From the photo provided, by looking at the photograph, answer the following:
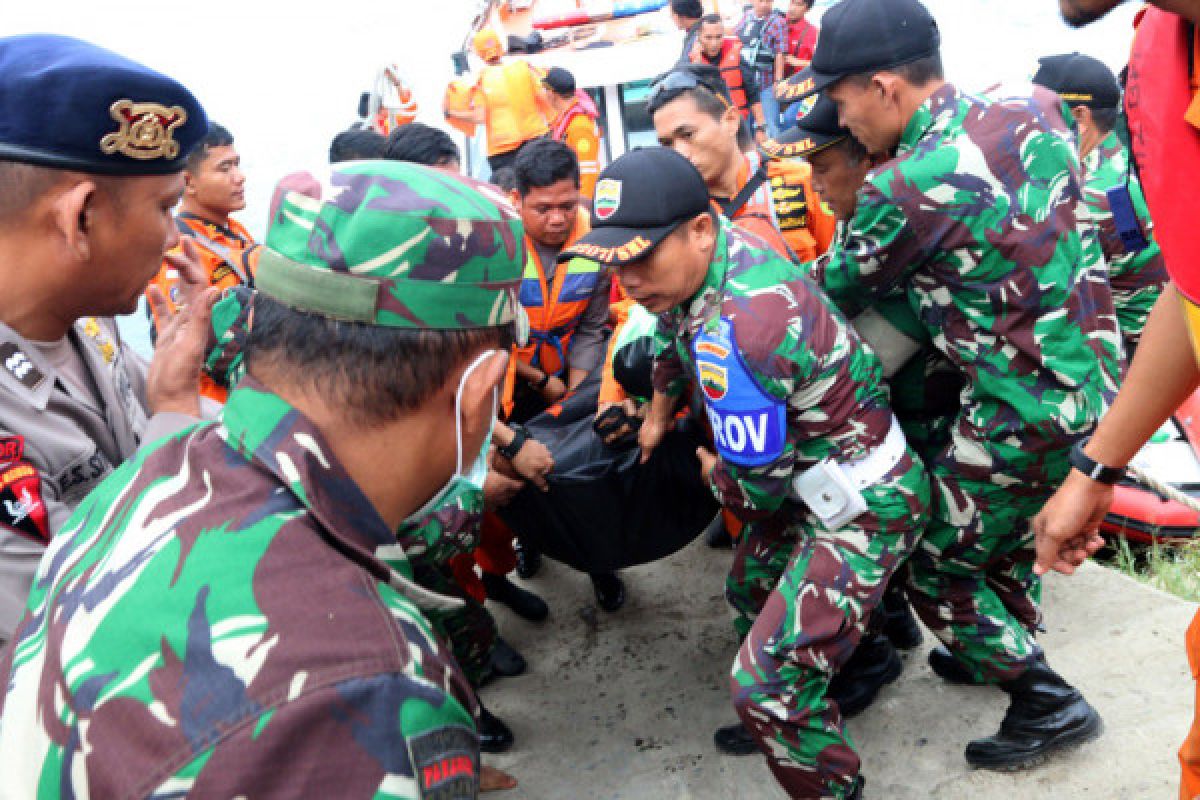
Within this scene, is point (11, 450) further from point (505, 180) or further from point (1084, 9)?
point (505, 180)

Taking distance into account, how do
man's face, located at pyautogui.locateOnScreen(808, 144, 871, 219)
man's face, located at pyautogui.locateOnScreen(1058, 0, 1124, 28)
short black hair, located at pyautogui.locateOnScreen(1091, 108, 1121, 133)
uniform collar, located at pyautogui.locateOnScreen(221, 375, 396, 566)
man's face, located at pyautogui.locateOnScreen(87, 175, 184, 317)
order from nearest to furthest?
uniform collar, located at pyautogui.locateOnScreen(221, 375, 396, 566)
man's face, located at pyautogui.locateOnScreen(1058, 0, 1124, 28)
man's face, located at pyautogui.locateOnScreen(87, 175, 184, 317)
man's face, located at pyautogui.locateOnScreen(808, 144, 871, 219)
short black hair, located at pyautogui.locateOnScreen(1091, 108, 1121, 133)

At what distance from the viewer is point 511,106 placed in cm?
695

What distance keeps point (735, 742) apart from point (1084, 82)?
360 cm

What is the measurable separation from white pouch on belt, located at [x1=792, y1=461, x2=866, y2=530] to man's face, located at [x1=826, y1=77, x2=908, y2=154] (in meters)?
1.02

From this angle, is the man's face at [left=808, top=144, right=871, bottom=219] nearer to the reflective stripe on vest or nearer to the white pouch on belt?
the white pouch on belt

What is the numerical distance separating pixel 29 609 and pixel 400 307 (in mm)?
671

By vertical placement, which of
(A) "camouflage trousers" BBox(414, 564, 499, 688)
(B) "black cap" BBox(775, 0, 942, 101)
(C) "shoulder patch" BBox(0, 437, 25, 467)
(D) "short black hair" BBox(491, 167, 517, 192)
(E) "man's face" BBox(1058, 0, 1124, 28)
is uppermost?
(E) "man's face" BBox(1058, 0, 1124, 28)

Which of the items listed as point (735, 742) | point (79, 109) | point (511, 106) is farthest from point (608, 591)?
point (511, 106)

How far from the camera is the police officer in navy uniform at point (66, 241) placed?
1527mm

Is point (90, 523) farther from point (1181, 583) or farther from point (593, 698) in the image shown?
point (1181, 583)

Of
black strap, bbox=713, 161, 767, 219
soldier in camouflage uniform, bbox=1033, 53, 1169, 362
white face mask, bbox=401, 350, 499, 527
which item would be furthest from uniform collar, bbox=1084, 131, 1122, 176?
white face mask, bbox=401, 350, 499, 527

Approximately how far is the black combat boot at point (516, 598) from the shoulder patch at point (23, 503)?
2377 mm

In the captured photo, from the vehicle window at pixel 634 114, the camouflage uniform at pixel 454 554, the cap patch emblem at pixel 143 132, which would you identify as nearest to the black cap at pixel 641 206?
the camouflage uniform at pixel 454 554

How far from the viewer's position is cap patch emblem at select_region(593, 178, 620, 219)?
7.86ft
